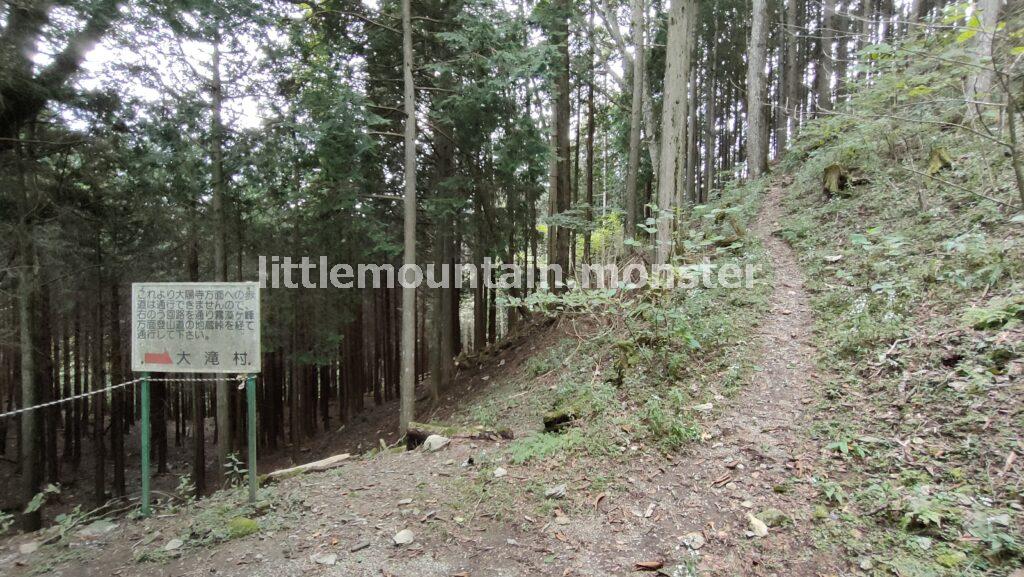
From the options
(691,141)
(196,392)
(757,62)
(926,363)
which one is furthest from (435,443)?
(691,141)

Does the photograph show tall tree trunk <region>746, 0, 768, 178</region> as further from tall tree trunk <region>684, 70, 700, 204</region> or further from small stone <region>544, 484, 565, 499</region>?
small stone <region>544, 484, 565, 499</region>

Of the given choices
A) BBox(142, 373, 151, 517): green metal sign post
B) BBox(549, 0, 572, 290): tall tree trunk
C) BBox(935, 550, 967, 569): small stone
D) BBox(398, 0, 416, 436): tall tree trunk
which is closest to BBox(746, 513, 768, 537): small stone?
BBox(935, 550, 967, 569): small stone

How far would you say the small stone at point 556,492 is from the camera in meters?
3.80

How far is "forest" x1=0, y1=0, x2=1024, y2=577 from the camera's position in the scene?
3.46m

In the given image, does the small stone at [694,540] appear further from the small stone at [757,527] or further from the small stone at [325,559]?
the small stone at [325,559]

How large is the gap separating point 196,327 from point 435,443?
2767mm

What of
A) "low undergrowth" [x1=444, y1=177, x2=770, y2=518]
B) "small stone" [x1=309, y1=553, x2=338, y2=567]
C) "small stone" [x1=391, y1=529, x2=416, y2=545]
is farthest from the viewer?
"low undergrowth" [x1=444, y1=177, x2=770, y2=518]

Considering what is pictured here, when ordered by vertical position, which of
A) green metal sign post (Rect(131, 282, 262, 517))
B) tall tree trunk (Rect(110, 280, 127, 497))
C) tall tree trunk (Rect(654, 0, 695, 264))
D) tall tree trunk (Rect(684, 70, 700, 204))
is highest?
tall tree trunk (Rect(684, 70, 700, 204))

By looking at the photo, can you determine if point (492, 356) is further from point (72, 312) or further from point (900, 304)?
point (72, 312)

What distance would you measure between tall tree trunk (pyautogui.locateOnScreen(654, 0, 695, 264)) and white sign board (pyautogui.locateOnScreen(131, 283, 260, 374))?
17.2 feet

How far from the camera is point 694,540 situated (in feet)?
10.3

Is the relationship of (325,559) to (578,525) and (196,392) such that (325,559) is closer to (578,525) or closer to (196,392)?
(578,525)

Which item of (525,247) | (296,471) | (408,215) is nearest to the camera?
(296,471)

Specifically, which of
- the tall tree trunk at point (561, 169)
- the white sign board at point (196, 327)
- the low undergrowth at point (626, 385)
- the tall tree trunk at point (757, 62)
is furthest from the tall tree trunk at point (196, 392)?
the tall tree trunk at point (757, 62)
